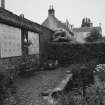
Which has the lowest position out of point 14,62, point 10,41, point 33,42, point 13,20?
point 14,62

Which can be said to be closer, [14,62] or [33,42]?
[14,62]

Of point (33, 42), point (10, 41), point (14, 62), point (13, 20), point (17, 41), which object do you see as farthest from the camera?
point (33, 42)

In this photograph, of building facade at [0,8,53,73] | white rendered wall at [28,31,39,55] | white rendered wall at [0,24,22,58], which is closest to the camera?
white rendered wall at [0,24,22,58]

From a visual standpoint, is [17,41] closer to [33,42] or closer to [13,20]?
[13,20]

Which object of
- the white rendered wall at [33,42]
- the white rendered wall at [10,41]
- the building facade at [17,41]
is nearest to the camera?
the white rendered wall at [10,41]

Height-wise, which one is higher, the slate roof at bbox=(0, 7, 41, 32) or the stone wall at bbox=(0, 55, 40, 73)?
the slate roof at bbox=(0, 7, 41, 32)

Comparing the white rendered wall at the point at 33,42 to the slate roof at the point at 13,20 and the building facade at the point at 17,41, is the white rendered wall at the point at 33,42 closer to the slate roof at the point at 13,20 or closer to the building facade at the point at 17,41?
the building facade at the point at 17,41

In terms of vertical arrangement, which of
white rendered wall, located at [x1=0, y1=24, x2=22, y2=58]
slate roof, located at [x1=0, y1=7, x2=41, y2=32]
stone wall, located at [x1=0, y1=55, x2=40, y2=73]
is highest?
slate roof, located at [x1=0, y1=7, x2=41, y2=32]

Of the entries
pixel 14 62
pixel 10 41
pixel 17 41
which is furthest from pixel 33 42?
pixel 10 41

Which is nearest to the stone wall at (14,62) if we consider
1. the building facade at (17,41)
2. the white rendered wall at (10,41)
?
the building facade at (17,41)

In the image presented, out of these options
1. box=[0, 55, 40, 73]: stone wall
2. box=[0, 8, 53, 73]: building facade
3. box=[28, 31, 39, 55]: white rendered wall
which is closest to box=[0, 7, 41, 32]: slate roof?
box=[0, 8, 53, 73]: building facade

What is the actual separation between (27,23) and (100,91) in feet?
26.8

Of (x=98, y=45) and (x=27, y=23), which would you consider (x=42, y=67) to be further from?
(x=98, y=45)

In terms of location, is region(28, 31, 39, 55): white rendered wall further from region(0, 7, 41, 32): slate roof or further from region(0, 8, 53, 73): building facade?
region(0, 7, 41, 32): slate roof
